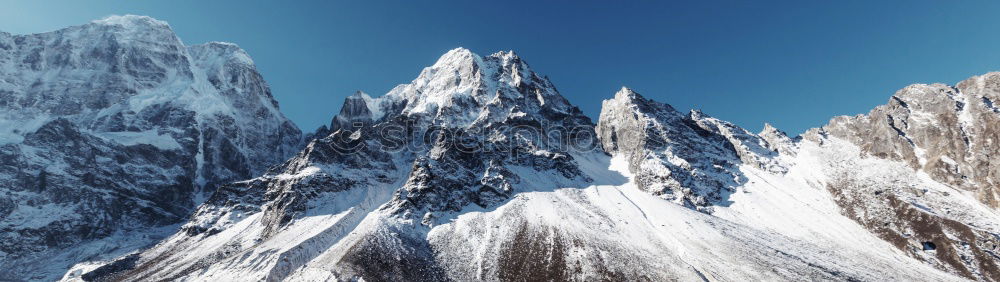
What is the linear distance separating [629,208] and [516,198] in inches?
1070

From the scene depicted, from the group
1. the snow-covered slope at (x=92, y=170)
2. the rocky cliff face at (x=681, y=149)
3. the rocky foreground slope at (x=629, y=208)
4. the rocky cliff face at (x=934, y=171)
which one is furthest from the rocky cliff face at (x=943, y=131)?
the snow-covered slope at (x=92, y=170)

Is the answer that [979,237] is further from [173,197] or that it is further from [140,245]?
[173,197]

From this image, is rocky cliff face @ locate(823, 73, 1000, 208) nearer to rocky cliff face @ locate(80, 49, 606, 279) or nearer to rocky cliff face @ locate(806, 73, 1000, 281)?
rocky cliff face @ locate(806, 73, 1000, 281)

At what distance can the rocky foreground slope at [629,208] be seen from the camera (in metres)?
83.3

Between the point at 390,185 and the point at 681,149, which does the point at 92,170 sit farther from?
the point at 681,149

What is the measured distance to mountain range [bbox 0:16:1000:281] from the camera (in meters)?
85.2

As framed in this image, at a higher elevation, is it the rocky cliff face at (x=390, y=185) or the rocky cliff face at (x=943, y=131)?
the rocky cliff face at (x=943, y=131)

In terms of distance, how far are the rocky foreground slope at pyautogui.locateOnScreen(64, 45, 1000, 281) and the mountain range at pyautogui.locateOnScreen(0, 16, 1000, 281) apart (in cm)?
54

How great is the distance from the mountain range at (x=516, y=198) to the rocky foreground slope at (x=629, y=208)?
21.3 inches

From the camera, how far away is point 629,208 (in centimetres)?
11256

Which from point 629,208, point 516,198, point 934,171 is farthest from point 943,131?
point 516,198

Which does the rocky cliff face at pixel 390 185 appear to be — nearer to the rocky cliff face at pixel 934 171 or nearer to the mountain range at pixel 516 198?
the mountain range at pixel 516 198

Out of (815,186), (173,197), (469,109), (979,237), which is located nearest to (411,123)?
(469,109)

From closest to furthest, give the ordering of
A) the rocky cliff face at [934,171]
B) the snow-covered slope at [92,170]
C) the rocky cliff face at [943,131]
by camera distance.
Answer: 1. the rocky cliff face at [934,171]
2. the rocky cliff face at [943,131]
3. the snow-covered slope at [92,170]
